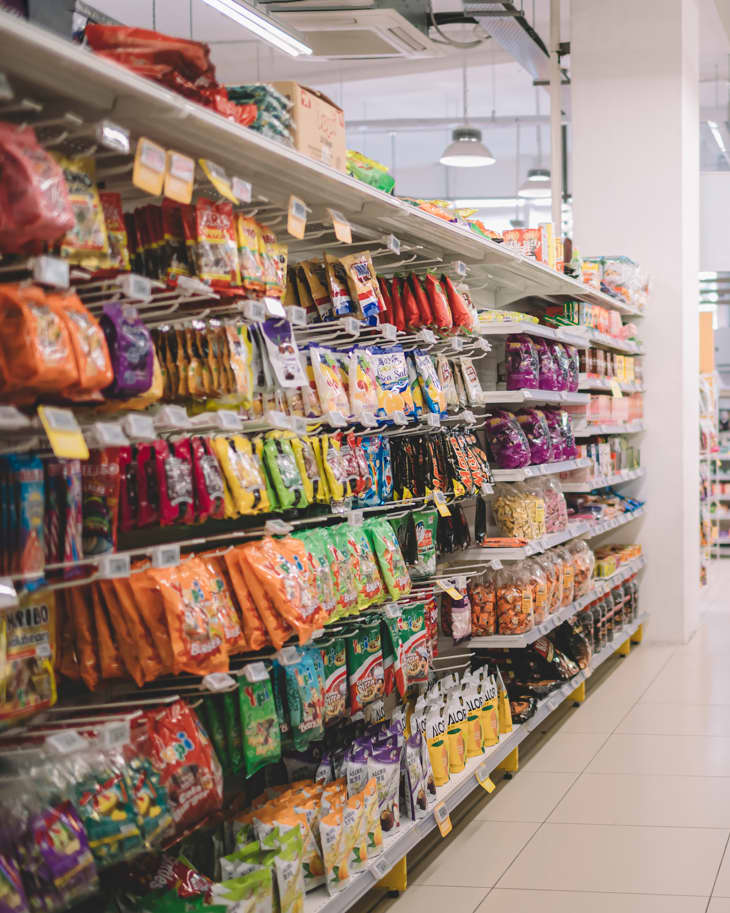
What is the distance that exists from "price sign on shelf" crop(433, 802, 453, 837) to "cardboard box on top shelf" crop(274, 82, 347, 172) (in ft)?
6.72

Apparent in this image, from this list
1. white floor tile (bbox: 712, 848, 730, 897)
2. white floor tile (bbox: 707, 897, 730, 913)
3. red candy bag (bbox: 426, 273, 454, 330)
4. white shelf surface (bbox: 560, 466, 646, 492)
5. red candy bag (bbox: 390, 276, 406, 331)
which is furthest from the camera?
white shelf surface (bbox: 560, 466, 646, 492)

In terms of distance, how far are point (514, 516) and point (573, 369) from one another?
1.20 meters

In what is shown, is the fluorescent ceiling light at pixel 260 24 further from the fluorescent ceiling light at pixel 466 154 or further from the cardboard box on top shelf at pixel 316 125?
the fluorescent ceiling light at pixel 466 154

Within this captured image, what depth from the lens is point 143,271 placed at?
2.64 m

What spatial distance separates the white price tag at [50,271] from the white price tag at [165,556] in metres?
0.64

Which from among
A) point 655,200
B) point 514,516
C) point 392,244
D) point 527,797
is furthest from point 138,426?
point 655,200

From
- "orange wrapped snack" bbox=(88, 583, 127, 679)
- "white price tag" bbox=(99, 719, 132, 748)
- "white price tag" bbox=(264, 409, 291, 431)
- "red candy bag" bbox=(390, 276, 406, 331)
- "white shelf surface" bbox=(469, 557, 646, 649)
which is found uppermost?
"red candy bag" bbox=(390, 276, 406, 331)

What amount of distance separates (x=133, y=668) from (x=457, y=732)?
76.2 inches

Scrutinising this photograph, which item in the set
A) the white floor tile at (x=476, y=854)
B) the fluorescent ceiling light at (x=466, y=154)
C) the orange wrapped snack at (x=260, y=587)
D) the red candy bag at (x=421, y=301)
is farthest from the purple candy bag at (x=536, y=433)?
the fluorescent ceiling light at (x=466, y=154)

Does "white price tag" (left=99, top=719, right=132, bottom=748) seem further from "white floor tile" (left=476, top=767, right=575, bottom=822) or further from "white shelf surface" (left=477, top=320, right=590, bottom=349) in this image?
"white shelf surface" (left=477, top=320, right=590, bottom=349)

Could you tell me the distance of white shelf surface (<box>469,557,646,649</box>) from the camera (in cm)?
479

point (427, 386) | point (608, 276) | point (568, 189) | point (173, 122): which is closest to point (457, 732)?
point (427, 386)

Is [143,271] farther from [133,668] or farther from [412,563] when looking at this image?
[412,563]

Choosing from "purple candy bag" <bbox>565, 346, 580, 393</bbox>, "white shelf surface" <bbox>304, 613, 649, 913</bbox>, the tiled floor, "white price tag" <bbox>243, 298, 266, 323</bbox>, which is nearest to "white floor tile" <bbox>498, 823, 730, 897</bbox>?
the tiled floor
